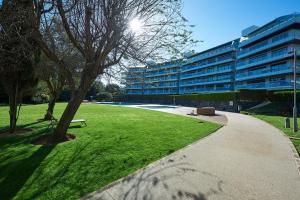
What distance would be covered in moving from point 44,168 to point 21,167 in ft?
2.18

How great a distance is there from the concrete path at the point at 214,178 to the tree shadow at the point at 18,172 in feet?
5.63

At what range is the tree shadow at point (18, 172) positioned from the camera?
509 centimetres

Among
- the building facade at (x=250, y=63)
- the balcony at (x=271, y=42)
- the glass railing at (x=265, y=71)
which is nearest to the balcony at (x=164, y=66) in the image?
the building facade at (x=250, y=63)

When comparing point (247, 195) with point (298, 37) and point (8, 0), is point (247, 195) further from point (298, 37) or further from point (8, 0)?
point (298, 37)

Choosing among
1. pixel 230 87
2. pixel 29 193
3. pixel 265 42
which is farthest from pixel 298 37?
pixel 29 193

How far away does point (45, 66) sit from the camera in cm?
1534

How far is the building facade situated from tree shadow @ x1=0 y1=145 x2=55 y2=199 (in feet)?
56.0

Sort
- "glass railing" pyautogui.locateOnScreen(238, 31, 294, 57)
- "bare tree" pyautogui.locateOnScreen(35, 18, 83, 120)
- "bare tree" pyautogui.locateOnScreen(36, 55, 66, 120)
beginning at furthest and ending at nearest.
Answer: "glass railing" pyautogui.locateOnScreen(238, 31, 294, 57) → "bare tree" pyautogui.locateOnScreen(36, 55, 66, 120) → "bare tree" pyautogui.locateOnScreen(35, 18, 83, 120)

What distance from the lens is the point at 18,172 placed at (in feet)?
20.2

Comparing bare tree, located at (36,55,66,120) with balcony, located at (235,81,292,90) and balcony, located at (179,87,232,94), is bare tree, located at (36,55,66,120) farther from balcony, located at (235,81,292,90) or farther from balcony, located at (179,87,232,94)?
balcony, located at (179,87,232,94)

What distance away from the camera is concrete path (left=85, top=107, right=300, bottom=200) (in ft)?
15.9

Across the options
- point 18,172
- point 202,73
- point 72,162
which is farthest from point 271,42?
point 18,172

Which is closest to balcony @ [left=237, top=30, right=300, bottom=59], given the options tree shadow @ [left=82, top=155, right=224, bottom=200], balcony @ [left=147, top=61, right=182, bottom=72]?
balcony @ [left=147, top=61, right=182, bottom=72]

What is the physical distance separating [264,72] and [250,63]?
5.96m
